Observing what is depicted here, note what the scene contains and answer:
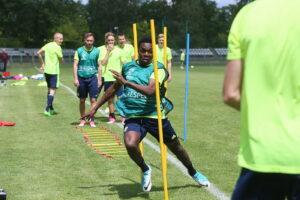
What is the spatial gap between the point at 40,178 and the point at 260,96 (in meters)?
4.76

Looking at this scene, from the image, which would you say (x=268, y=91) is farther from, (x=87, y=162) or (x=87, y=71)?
(x=87, y=71)

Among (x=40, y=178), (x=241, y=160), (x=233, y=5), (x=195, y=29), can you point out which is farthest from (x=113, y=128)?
(x=233, y=5)

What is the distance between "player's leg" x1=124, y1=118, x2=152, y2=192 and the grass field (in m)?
0.24

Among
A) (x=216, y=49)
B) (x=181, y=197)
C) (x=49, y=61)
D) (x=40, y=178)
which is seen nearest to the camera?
(x=181, y=197)

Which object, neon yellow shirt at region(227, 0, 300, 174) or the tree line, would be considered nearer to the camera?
neon yellow shirt at region(227, 0, 300, 174)

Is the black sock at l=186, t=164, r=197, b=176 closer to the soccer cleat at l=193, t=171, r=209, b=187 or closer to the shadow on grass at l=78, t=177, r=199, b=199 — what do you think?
the soccer cleat at l=193, t=171, r=209, b=187

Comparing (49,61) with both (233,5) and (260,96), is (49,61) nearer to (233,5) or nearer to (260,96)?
(260,96)

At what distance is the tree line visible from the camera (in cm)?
7738

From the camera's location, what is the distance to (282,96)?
2.48 meters

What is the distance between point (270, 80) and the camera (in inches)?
96.7

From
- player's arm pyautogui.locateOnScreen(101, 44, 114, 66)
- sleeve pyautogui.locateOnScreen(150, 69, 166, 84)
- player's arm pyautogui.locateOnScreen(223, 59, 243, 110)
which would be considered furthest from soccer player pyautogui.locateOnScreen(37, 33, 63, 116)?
player's arm pyautogui.locateOnScreen(223, 59, 243, 110)

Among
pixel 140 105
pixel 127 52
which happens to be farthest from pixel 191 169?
pixel 127 52

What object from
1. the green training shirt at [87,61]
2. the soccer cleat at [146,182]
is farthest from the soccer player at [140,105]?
the green training shirt at [87,61]

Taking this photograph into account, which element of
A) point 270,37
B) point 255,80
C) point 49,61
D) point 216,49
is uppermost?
point 270,37
